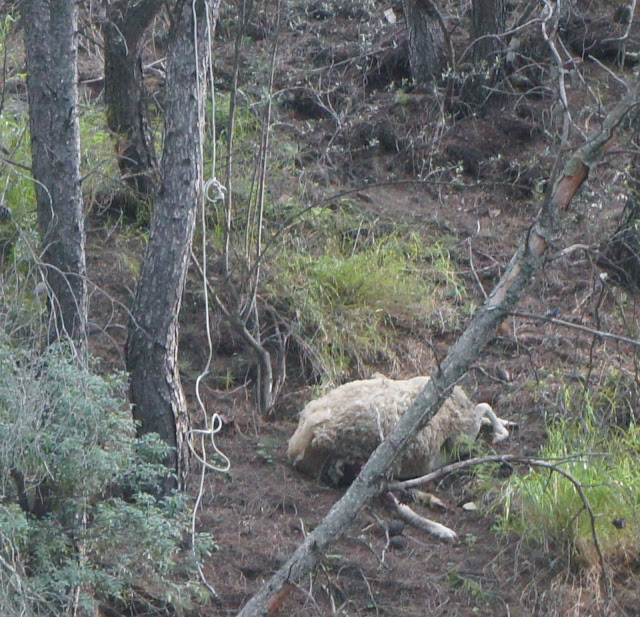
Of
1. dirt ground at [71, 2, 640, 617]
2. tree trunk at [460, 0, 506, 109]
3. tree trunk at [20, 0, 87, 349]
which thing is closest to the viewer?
tree trunk at [20, 0, 87, 349]

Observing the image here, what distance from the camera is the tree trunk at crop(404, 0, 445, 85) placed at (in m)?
8.53

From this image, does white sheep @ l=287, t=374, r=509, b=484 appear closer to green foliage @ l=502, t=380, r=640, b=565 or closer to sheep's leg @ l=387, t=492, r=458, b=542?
sheep's leg @ l=387, t=492, r=458, b=542

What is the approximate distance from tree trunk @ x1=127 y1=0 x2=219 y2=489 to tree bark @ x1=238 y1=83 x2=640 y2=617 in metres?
0.92

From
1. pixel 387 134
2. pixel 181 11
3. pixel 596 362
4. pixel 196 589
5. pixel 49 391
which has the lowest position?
pixel 196 589

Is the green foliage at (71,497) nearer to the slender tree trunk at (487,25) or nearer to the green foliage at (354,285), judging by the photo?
the green foliage at (354,285)

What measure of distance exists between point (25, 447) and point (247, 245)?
2909 mm

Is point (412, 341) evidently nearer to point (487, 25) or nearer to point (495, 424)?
point (495, 424)

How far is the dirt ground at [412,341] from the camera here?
4375mm

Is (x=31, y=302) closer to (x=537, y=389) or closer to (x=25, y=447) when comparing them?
(x=25, y=447)

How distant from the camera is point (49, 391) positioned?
3.59 metres

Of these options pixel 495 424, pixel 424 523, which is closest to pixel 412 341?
pixel 495 424

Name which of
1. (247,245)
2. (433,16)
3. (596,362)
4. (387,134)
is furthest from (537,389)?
(433,16)

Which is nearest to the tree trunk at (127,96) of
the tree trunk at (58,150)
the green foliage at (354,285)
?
the green foliage at (354,285)

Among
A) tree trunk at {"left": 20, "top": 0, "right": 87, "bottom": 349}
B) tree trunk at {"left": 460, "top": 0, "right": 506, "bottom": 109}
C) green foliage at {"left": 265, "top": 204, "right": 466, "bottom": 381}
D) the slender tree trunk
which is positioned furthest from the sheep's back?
the slender tree trunk
